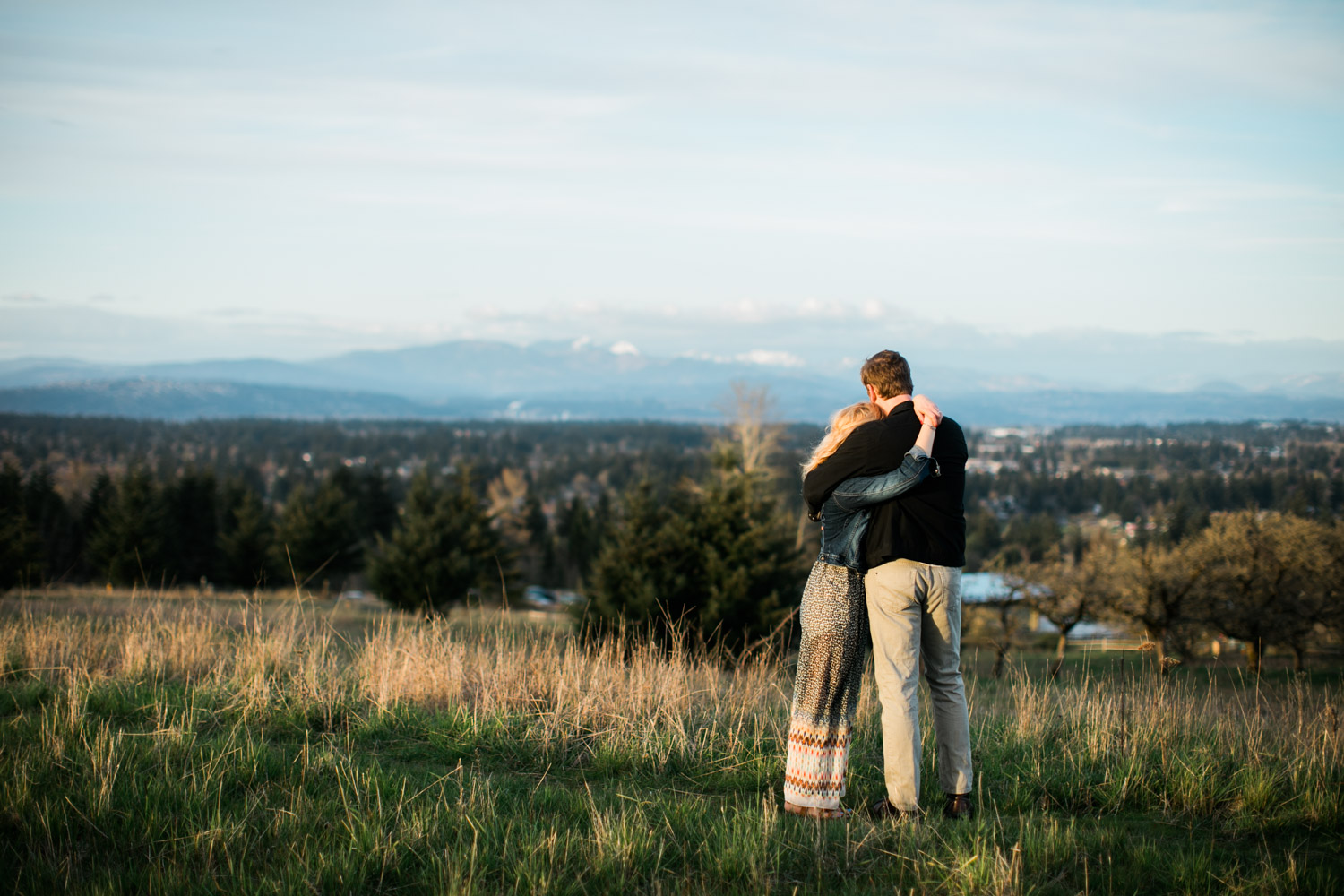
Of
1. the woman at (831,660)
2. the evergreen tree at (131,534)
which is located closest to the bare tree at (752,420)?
the evergreen tree at (131,534)

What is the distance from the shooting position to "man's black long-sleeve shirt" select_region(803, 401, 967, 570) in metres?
3.82

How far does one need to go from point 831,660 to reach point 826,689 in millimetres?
142

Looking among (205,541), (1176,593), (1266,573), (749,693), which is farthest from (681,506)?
(205,541)

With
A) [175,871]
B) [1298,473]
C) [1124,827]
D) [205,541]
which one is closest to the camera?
[175,871]

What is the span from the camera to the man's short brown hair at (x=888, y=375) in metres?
4.04

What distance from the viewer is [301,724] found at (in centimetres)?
507

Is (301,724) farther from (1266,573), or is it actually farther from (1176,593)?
(1266,573)

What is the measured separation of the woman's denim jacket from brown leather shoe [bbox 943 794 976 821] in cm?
124

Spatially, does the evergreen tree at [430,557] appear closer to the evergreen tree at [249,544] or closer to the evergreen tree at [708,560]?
the evergreen tree at [708,560]

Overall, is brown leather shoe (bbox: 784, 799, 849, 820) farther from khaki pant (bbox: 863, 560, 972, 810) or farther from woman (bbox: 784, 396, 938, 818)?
khaki pant (bbox: 863, 560, 972, 810)

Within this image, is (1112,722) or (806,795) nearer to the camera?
(806,795)

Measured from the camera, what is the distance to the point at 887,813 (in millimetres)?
3867

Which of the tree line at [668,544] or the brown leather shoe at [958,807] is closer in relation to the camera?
the brown leather shoe at [958,807]

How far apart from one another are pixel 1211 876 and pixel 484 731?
12.0 ft
